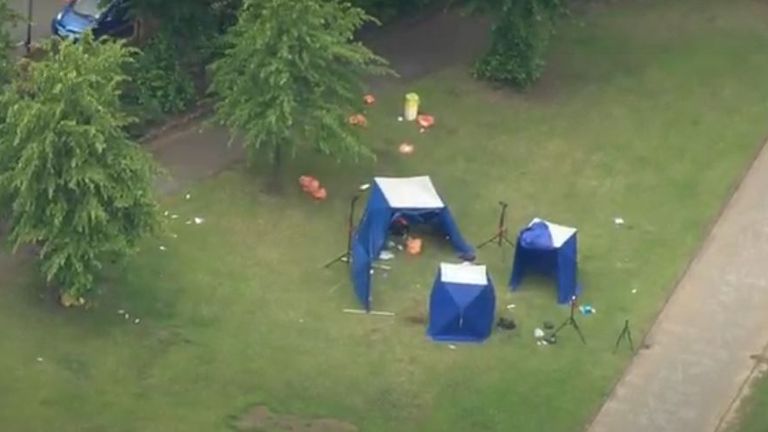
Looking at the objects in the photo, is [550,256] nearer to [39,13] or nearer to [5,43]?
[5,43]

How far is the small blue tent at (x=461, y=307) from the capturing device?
2808cm

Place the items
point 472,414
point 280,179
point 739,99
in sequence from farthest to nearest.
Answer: point 739,99 → point 280,179 → point 472,414

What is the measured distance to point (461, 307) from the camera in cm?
2803

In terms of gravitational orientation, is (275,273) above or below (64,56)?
below

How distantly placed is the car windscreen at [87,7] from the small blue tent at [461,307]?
35.2 ft

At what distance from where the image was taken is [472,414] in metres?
26.6

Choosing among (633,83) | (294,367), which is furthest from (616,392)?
(633,83)

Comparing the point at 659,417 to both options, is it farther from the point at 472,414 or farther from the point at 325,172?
the point at 325,172

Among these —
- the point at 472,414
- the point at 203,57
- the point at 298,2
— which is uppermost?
the point at 298,2

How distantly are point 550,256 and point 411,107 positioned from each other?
6.12 meters

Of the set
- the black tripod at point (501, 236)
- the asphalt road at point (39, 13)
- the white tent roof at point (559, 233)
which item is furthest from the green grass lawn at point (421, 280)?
the asphalt road at point (39, 13)

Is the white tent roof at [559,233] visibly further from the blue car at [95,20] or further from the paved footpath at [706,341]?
the blue car at [95,20]

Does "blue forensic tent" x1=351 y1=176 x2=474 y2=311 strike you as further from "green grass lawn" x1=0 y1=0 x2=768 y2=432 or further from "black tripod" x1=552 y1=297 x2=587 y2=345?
"black tripod" x1=552 y1=297 x2=587 y2=345

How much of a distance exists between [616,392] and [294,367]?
182 inches
